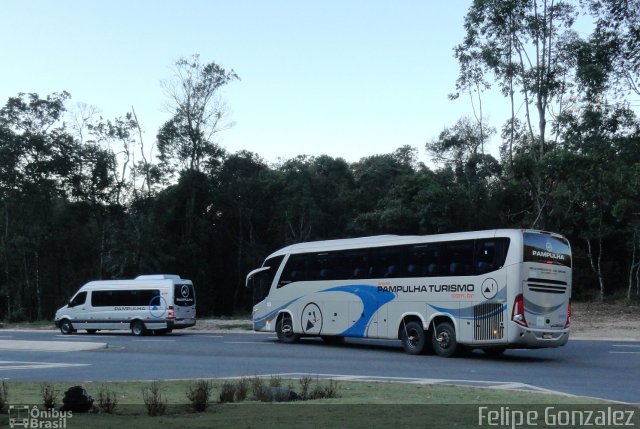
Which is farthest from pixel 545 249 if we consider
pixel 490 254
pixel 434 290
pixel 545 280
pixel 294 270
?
pixel 294 270

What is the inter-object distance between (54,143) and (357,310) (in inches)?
1603

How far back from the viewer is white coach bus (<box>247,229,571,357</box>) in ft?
71.6

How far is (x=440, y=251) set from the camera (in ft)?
77.9

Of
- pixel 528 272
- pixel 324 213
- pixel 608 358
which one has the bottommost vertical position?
pixel 608 358

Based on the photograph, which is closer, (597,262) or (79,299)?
(79,299)

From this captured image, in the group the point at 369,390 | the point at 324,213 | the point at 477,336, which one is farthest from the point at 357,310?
the point at 324,213

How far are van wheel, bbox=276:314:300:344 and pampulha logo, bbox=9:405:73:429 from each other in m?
18.7

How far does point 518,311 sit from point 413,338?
3.93 metres

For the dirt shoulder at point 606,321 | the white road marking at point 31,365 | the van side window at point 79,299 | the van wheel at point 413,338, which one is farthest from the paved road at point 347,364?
the van side window at point 79,299

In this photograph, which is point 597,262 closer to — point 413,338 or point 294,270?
point 294,270

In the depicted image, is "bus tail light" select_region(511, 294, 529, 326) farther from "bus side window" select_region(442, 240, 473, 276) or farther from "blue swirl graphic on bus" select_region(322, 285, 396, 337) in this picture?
"blue swirl graphic on bus" select_region(322, 285, 396, 337)

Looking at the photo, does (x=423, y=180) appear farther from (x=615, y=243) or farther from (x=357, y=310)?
(x=357, y=310)

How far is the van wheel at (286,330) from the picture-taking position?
29.3m

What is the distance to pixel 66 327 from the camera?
40.6 meters
